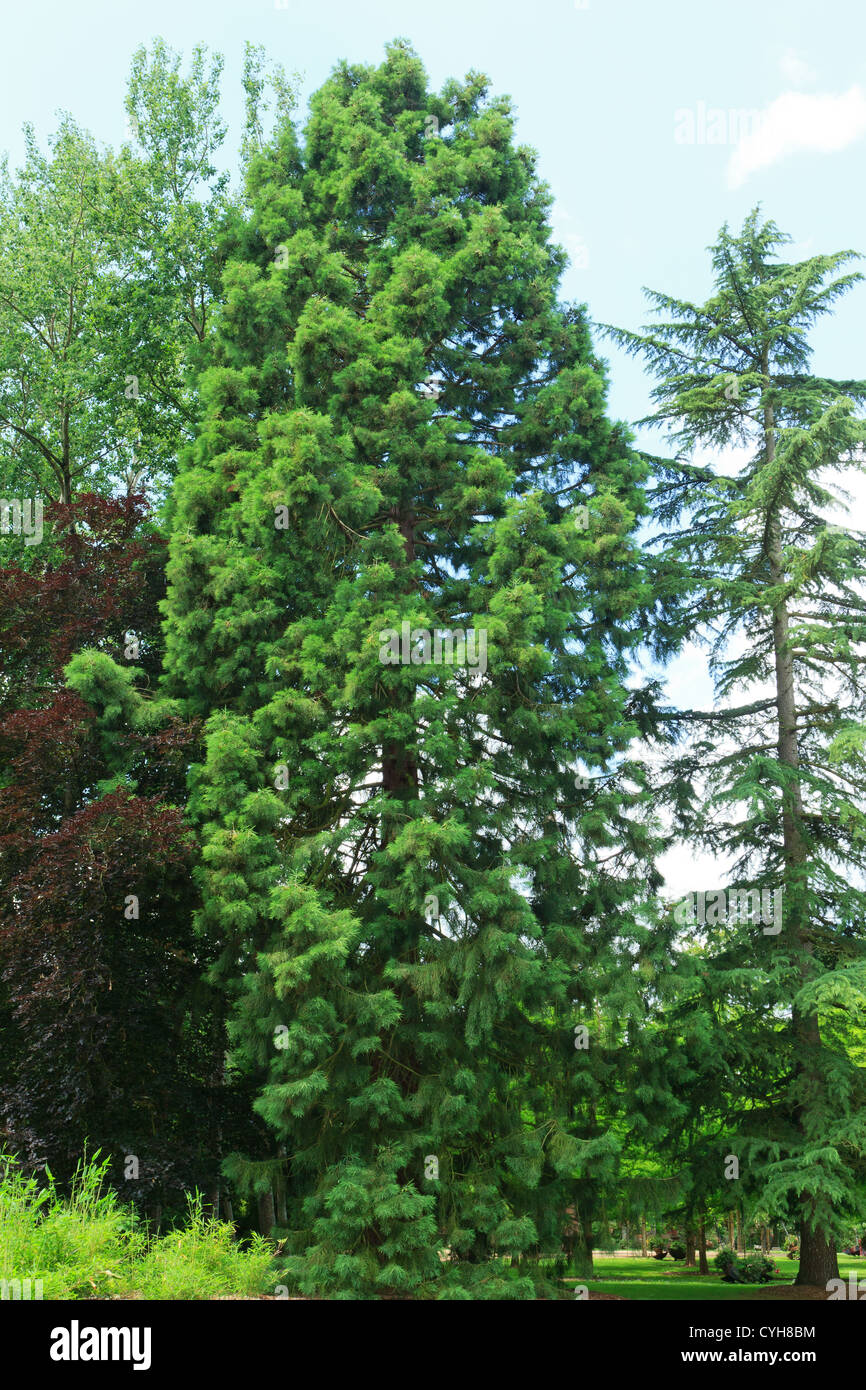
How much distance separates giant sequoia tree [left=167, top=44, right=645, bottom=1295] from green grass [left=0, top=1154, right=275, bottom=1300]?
0.73 m

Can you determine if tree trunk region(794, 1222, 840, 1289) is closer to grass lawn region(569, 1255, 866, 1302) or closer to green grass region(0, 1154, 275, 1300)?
grass lawn region(569, 1255, 866, 1302)

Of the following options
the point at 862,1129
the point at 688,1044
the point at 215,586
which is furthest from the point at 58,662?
the point at 862,1129

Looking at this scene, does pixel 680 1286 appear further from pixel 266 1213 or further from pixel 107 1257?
pixel 107 1257

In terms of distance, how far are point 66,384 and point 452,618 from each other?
9568mm

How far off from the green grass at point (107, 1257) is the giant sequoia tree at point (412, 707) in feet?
2.39

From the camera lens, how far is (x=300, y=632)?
1081 cm

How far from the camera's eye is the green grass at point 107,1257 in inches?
279

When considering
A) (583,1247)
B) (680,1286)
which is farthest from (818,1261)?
(680,1286)

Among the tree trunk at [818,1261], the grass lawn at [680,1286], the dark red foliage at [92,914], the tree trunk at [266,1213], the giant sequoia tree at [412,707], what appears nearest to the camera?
the giant sequoia tree at [412,707]

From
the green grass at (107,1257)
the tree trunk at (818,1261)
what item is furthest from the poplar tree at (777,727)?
the green grass at (107,1257)

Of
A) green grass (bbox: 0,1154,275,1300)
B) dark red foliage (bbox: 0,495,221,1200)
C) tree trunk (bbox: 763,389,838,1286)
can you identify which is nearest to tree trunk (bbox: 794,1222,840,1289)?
tree trunk (bbox: 763,389,838,1286)

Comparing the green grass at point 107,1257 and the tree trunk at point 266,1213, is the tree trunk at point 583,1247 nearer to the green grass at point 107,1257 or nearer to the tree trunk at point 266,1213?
the green grass at point 107,1257
